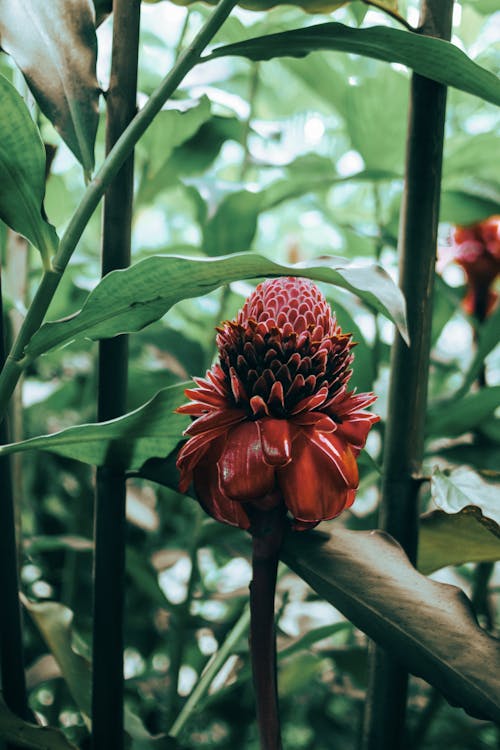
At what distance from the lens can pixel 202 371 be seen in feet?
2.03

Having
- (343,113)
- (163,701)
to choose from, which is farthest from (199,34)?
(163,701)

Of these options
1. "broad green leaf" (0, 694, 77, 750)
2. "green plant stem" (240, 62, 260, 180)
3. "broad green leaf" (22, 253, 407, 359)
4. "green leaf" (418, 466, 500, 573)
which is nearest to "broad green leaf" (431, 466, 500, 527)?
"green leaf" (418, 466, 500, 573)

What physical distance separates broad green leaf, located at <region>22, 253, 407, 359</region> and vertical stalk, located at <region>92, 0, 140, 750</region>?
0.16ft

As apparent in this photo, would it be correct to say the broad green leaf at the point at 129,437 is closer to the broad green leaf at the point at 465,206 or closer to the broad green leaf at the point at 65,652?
the broad green leaf at the point at 65,652

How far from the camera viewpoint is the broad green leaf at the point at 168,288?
27 centimetres

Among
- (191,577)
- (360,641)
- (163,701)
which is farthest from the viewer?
(360,641)

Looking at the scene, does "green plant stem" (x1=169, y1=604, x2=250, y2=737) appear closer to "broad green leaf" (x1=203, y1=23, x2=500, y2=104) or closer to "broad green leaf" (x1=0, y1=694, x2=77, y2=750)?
"broad green leaf" (x1=0, y1=694, x2=77, y2=750)

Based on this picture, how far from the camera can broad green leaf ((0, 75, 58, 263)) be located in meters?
0.31

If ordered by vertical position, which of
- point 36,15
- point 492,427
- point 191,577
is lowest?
point 191,577

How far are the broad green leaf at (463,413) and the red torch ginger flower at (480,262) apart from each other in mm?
159

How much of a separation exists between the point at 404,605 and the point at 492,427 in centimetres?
30

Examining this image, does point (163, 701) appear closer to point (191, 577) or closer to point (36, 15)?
point (191, 577)

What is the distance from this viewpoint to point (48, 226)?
1.06ft

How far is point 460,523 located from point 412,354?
0.09 metres
